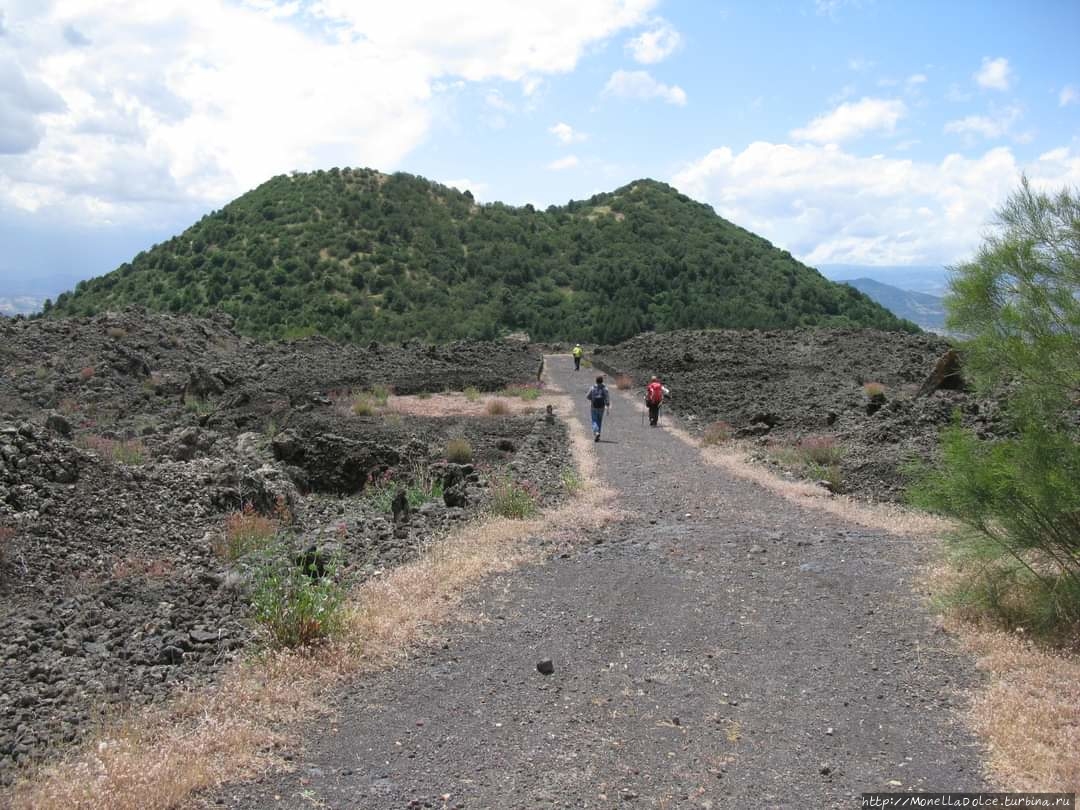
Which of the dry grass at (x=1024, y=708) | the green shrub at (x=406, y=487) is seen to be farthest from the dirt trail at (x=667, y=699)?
the green shrub at (x=406, y=487)

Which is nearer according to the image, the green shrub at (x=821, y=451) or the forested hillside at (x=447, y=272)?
the green shrub at (x=821, y=451)

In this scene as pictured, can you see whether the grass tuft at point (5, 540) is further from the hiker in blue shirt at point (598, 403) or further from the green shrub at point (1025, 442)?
the hiker in blue shirt at point (598, 403)

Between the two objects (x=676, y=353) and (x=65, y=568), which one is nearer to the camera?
(x=65, y=568)

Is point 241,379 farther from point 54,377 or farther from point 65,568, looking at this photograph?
point 65,568

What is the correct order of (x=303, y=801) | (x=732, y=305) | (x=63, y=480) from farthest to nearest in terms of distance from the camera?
1. (x=732, y=305)
2. (x=63, y=480)
3. (x=303, y=801)

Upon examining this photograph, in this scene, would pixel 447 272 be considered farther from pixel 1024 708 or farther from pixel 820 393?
pixel 1024 708

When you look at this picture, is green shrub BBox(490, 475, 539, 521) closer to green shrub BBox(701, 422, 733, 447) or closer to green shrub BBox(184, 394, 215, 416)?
green shrub BBox(701, 422, 733, 447)

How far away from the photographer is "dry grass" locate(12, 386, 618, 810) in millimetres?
3973

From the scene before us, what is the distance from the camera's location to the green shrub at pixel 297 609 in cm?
581

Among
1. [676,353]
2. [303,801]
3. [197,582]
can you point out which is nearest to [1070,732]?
[303,801]

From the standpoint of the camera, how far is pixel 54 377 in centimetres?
2659

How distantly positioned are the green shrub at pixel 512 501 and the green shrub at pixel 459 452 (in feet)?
16.2

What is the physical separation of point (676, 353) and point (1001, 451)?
3274cm

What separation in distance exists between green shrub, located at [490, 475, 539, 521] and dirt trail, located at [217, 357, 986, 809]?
1769mm
